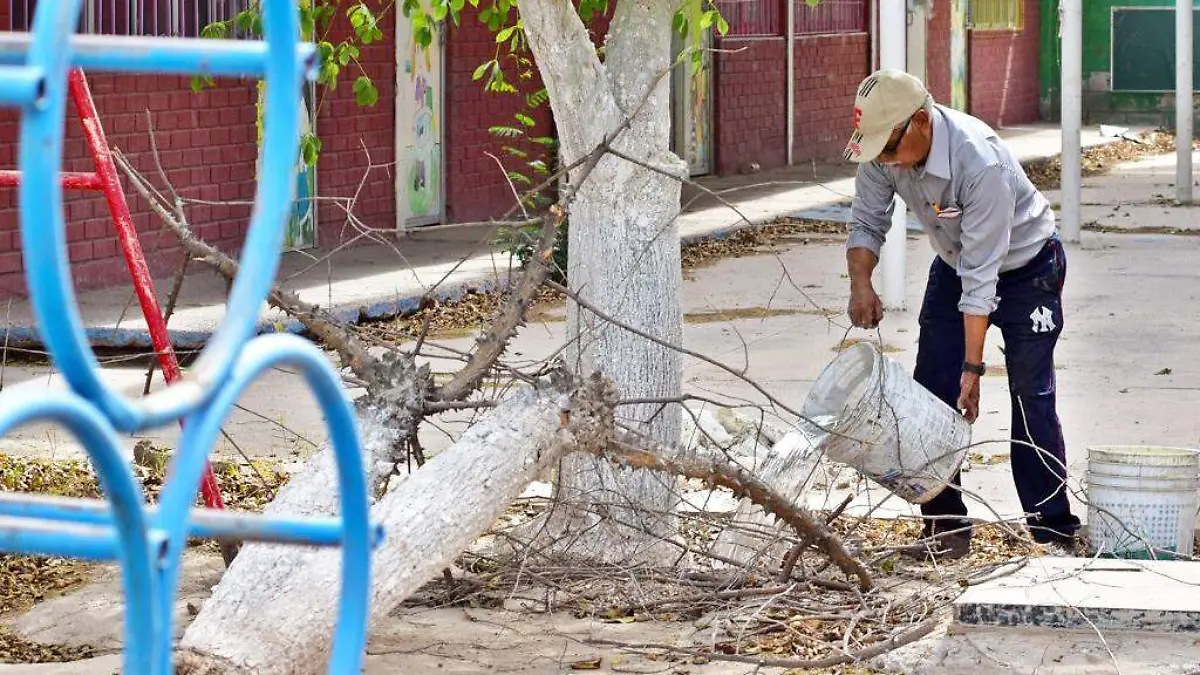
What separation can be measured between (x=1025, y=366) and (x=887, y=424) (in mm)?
556

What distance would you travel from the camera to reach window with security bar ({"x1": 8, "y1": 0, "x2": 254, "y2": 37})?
967cm

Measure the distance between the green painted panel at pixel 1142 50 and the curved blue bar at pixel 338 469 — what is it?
1082 inches

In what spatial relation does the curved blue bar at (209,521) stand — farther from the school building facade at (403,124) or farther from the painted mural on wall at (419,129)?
the painted mural on wall at (419,129)

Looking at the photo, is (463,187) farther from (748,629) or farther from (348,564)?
(348,564)

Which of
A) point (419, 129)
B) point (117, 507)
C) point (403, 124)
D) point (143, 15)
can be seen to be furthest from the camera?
point (419, 129)

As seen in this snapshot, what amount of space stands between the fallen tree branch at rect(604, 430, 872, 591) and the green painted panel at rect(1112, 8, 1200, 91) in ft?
81.4

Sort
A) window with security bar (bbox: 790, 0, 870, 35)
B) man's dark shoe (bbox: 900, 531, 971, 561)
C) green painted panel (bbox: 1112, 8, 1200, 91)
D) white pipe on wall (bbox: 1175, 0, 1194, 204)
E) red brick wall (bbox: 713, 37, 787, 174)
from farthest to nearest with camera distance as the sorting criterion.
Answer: green painted panel (bbox: 1112, 8, 1200, 91), window with security bar (bbox: 790, 0, 870, 35), red brick wall (bbox: 713, 37, 787, 174), white pipe on wall (bbox: 1175, 0, 1194, 204), man's dark shoe (bbox: 900, 531, 971, 561)

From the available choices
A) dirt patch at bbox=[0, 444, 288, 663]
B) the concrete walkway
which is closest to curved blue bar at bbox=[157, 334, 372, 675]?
dirt patch at bbox=[0, 444, 288, 663]

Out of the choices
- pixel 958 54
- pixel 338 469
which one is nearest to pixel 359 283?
pixel 338 469

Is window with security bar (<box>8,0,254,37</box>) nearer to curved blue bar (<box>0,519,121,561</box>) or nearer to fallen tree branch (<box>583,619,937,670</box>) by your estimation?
Answer: fallen tree branch (<box>583,619,937,670</box>)

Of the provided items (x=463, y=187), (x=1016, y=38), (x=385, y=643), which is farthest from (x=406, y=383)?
(x=1016, y=38)

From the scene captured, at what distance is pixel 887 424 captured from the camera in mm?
5098

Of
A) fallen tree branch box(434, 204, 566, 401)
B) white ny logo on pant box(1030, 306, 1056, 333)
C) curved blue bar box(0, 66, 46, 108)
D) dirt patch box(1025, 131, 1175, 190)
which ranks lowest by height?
dirt patch box(1025, 131, 1175, 190)

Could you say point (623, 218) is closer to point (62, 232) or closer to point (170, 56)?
point (170, 56)
